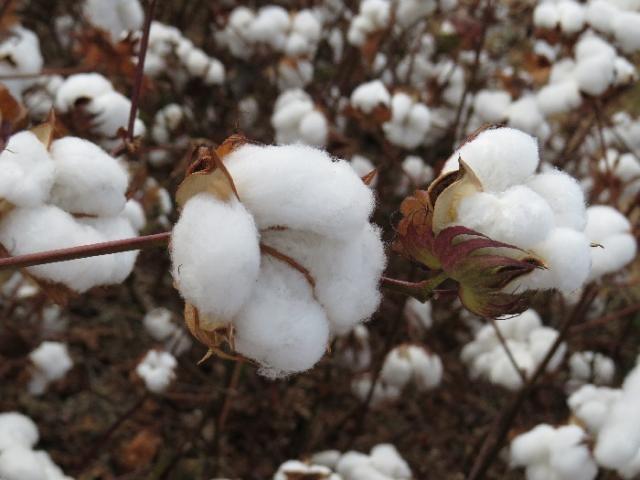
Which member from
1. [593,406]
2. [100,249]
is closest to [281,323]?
[100,249]

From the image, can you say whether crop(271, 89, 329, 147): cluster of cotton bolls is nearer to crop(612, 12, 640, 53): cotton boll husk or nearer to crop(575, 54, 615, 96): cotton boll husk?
crop(575, 54, 615, 96): cotton boll husk

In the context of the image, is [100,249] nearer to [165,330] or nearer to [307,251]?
[307,251]

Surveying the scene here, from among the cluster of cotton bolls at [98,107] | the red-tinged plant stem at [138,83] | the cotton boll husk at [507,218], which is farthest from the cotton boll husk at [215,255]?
the cluster of cotton bolls at [98,107]

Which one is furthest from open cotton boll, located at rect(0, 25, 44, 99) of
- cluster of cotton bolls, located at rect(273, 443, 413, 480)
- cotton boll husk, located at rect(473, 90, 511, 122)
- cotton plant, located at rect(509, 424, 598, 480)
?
cotton boll husk, located at rect(473, 90, 511, 122)

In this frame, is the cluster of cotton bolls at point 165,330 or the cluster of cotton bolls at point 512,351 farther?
the cluster of cotton bolls at point 165,330

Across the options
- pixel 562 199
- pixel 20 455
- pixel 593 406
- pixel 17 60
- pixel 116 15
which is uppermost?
pixel 562 199

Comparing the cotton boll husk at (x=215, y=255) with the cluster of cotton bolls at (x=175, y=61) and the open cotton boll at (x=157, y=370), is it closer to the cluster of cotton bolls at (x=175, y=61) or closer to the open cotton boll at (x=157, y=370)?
the open cotton boll at (x=157, y=370)

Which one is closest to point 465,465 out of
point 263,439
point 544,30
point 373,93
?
point 263,439
